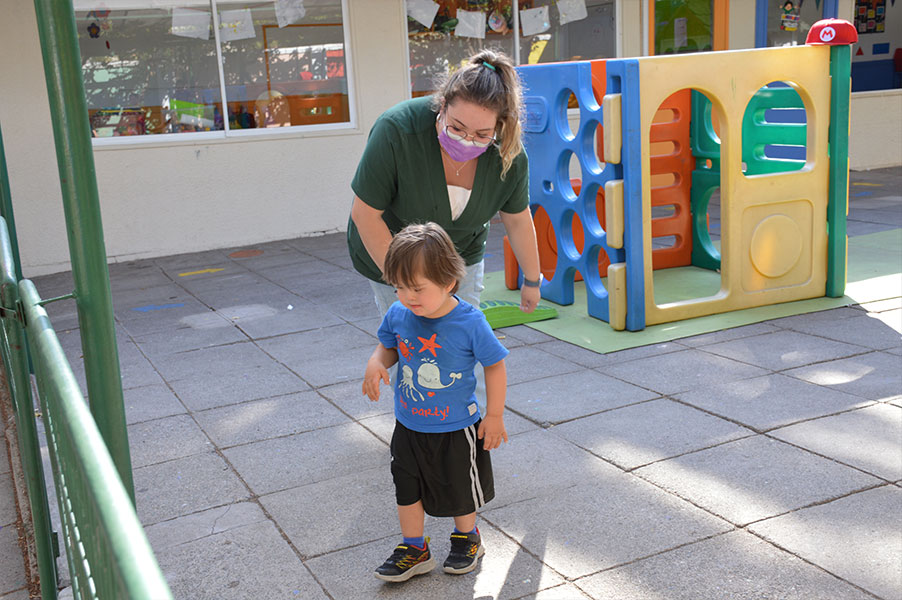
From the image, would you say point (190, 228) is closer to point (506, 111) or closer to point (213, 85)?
point (213, 85)

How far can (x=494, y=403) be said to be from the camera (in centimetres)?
269

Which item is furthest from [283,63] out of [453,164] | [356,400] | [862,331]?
[453,164]

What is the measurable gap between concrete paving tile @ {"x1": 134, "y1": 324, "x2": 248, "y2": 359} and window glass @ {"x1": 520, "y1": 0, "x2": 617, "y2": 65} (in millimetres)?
5960

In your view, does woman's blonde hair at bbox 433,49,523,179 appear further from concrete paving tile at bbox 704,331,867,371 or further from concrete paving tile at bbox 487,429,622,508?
concrete paving tile at bbox 704,331,867,371

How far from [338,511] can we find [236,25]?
23.1ft

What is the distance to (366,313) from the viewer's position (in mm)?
6371

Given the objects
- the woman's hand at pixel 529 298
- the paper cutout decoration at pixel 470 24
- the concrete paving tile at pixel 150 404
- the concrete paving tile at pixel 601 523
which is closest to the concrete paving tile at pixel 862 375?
the concrete paving tile at pixel 601 523

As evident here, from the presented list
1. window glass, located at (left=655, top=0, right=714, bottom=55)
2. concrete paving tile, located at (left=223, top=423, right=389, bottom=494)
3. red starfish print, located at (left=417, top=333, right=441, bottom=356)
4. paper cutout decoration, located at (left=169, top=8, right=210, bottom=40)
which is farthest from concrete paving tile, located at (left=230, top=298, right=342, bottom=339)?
window glass, located at (left=655, top=0, right=714, bottom=55)

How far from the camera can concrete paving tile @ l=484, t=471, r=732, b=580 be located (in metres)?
2.96

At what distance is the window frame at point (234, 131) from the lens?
347 inches

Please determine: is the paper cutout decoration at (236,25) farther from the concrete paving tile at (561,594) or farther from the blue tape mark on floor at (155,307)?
the concrete paving tile at (561,594)

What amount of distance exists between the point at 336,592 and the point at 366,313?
12.0 ft

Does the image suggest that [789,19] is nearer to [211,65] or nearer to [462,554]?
[211,65]

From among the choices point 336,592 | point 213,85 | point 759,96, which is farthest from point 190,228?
point 336,592
